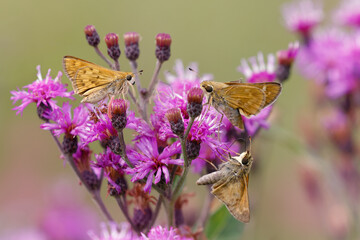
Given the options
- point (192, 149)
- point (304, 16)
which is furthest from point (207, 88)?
point (304, 16)

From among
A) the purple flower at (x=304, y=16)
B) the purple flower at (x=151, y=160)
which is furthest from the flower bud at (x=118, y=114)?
the purple flower at (x=304, y=16)

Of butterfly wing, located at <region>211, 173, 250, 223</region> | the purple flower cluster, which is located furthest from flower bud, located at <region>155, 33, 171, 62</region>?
the purple flower cluster

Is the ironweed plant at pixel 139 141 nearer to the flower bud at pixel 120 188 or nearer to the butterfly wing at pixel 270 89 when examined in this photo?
the flower bud at pixel 120 188

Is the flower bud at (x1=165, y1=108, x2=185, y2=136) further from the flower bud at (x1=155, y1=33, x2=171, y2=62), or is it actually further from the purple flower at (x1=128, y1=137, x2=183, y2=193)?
the flower bud at (x1=155, y1=33, x2=171, y2=62)

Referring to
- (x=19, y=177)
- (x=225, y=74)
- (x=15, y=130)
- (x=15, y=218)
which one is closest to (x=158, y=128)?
(x=15, y=218)

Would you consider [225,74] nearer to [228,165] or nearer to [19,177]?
[19,177]

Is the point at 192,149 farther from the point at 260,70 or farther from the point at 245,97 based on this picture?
the point at 260,70
